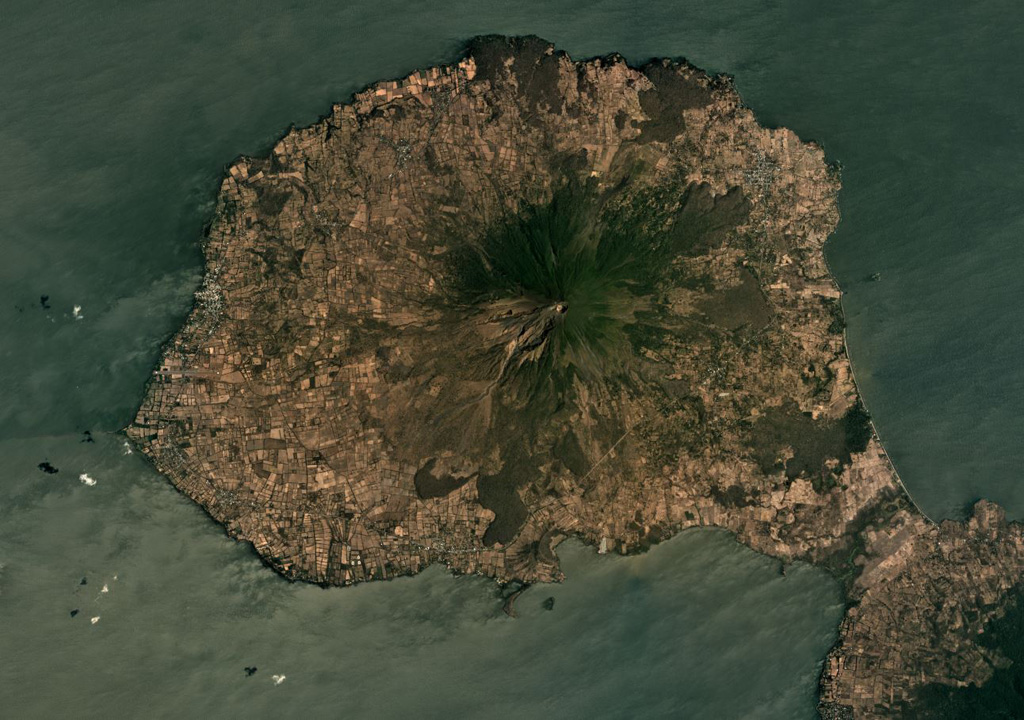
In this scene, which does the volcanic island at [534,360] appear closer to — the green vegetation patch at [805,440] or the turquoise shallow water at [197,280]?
the green vegetation patch at [805,440]

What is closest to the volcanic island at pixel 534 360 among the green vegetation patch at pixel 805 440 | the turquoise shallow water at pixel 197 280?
the green vegetation patch at pixel 805 440

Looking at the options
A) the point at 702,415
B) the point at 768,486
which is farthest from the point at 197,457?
the point at 768,486

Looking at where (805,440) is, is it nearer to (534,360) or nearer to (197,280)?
(534,360)

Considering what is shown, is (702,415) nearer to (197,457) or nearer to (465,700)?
(465,700)

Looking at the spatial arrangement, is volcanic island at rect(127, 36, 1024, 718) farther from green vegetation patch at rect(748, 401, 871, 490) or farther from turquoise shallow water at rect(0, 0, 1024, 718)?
turquoise shallow water at rect(0, 0, 1024, 718)

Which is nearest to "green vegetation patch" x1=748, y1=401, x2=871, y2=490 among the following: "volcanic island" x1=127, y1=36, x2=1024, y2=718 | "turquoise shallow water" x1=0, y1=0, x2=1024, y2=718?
"volcanic island" x1=127, y1=36, x2=1024, y2=718
